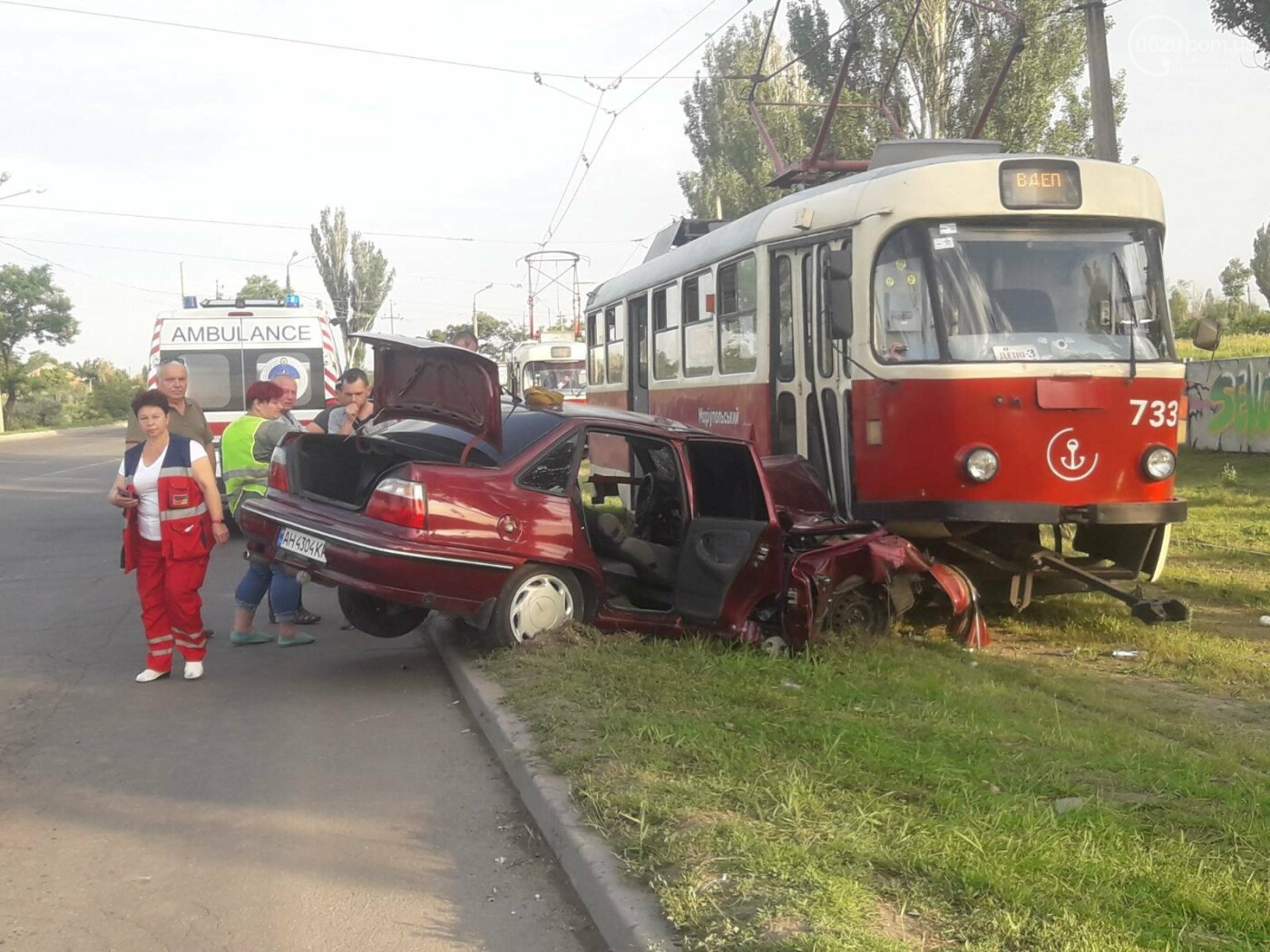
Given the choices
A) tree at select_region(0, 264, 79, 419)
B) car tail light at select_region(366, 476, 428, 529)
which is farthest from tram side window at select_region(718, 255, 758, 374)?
tree at select_region(0, 264, 79, 419)

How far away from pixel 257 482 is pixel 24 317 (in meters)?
59.0

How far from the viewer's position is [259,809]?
534cm

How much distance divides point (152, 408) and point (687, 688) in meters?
3.47

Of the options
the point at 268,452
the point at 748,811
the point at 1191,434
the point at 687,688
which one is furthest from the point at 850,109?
the point at 748,811

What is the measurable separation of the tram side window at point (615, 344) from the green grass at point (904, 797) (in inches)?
365

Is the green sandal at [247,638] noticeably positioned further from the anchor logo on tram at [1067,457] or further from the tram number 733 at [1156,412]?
the tram number 733 at [1156,412]

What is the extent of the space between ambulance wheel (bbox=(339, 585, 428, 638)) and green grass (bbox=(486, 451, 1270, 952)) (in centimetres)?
126

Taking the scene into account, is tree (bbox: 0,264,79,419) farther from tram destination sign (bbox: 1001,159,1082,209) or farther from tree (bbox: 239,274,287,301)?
tram destination sign (bbox: 1001,159,1082,209)

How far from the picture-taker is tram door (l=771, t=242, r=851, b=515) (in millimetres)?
9766

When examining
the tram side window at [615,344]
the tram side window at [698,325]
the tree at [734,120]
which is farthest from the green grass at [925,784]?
the tree at [734,120]

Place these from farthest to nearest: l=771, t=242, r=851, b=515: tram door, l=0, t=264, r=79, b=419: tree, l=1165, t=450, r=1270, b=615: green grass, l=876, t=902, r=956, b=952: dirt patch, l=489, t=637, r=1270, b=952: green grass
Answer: l=0, t=264, r=79, b=419: tree
l=1165, t=450, r=1270, b=615: green grass
l=771, t=242, r=851, b=515: tram door
l=489, t=637, r=1270, b=952: green grass
l=876, t=902, r=956, b=952: dirt patch

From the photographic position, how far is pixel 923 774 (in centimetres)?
515

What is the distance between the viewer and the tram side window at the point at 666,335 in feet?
46.2

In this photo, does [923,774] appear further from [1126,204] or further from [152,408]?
[1126,204]
